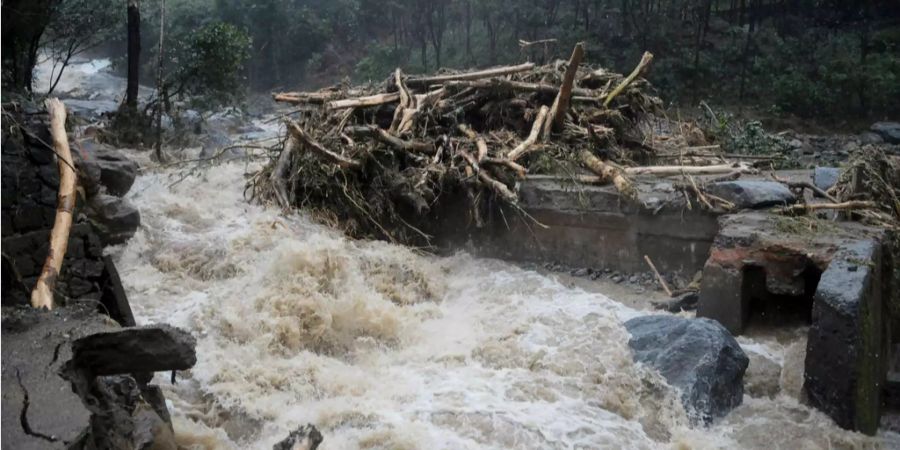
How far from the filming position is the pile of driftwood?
826 centimetres

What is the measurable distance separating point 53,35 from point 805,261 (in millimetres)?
14443

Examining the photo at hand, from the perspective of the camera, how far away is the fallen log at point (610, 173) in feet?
24.1

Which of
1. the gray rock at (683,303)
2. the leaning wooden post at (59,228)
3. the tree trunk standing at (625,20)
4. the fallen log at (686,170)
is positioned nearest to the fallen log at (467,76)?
the fallen log at (686,170)

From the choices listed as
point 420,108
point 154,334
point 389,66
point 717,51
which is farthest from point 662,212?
point 389,66

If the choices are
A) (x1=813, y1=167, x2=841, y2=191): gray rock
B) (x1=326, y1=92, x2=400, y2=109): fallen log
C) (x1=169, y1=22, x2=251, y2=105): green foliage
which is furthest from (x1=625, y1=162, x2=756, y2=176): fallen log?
(x1=169, y1=22, x2=251, y2=105): green foliage

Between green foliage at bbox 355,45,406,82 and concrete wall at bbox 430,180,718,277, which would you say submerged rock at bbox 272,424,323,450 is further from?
green foliage at bbox 355,45,406,82

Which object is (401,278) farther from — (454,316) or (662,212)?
(662,212)

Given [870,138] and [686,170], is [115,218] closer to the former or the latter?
[686,170]

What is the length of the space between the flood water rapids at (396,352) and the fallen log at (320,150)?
0.75 metres

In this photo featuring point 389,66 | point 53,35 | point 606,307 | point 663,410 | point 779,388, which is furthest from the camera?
point 389,66

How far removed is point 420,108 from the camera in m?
9.32

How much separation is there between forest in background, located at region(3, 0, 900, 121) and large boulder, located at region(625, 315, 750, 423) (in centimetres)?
1107

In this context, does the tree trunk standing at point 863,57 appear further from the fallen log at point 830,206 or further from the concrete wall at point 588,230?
the concrete wall at point 588,230

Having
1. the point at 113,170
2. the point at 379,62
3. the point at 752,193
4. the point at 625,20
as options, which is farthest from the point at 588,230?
the point at 379,62
